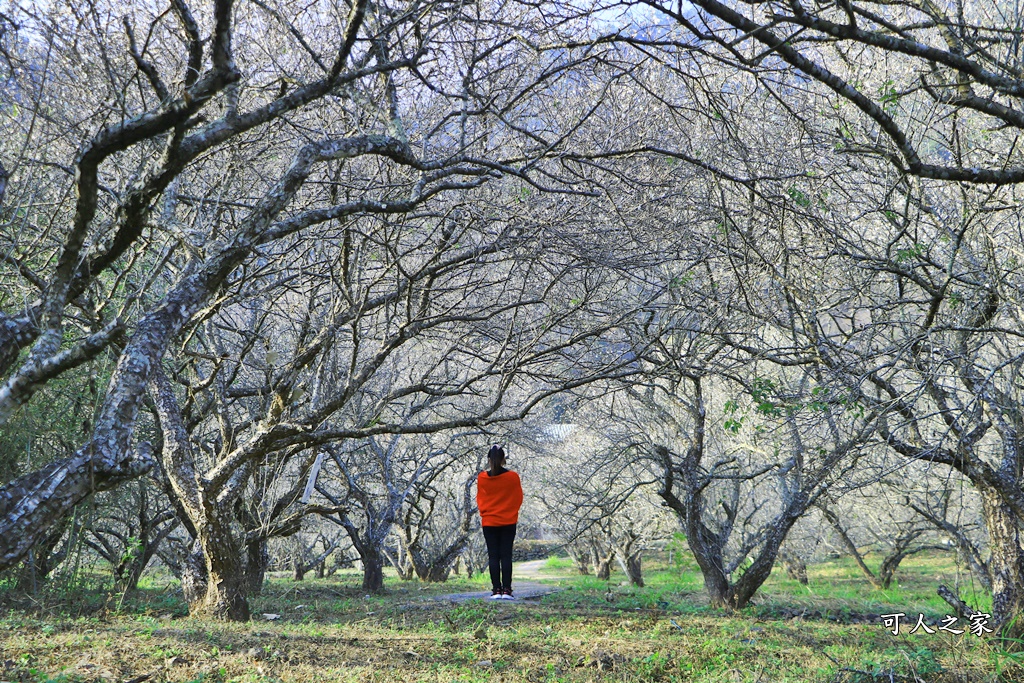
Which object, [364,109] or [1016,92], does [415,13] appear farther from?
[1016,92]

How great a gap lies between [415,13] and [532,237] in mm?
2220

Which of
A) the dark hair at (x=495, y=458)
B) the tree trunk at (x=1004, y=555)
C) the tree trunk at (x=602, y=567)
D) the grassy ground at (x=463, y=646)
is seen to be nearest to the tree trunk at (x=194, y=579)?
the grassy ground at (x=463, y=646)

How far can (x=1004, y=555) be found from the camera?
320 inches

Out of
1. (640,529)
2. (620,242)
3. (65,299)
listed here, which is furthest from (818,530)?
(65,299)

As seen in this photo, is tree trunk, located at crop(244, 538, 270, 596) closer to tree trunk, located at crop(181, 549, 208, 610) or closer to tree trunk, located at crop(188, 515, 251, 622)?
tree trunk, located at crop(181, 549, 208, 610)

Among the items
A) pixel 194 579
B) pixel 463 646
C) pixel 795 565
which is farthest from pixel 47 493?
pixel 795 565

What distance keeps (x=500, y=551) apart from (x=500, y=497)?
0.68 metres

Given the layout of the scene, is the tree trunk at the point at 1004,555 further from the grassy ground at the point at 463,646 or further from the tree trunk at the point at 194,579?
the tree trunk at the point at 194,579

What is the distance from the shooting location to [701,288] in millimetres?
9242

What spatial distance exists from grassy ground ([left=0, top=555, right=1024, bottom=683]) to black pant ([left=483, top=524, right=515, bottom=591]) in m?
0.51

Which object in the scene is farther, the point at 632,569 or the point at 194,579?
the point at 632,569

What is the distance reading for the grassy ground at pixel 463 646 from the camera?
492 cm

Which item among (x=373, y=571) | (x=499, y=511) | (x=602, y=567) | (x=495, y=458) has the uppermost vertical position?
(x=495, y=458)

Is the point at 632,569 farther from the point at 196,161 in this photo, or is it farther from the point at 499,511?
the point at 196,161
